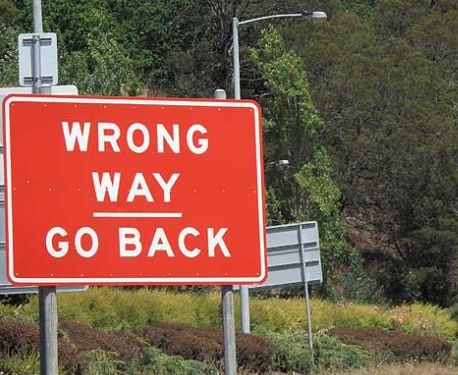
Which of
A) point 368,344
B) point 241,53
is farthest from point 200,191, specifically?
point 241,53

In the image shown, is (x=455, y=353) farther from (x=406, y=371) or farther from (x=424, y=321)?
(x=406, y=371)

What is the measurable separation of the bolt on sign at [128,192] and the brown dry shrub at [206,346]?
1475 centimetres

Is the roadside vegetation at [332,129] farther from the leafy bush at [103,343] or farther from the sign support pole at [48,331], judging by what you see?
the sign support pole at [48,331]

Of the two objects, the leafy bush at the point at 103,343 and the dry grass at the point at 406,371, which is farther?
the dry grass at the point at 406,371

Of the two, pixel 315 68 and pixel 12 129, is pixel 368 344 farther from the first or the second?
pixel 315 68

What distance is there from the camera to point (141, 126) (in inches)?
251

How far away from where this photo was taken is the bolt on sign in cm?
622

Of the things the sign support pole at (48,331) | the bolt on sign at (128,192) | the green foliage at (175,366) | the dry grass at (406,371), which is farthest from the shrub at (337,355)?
the sign support pole at (48,331)

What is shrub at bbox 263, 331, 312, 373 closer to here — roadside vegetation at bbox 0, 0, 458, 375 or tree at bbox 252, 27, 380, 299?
roadside vegetation at bbox 0, 0, 458, 375

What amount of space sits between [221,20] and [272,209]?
714 inches

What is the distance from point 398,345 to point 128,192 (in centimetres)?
2150

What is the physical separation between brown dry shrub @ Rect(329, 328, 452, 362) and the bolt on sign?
63.8 ft

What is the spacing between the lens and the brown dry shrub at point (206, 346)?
21.7 meters

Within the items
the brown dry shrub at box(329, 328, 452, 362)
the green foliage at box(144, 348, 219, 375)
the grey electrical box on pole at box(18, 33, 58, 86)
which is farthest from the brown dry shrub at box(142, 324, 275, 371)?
the grey electrical box on pole at box(18, 33, 58, 86)
